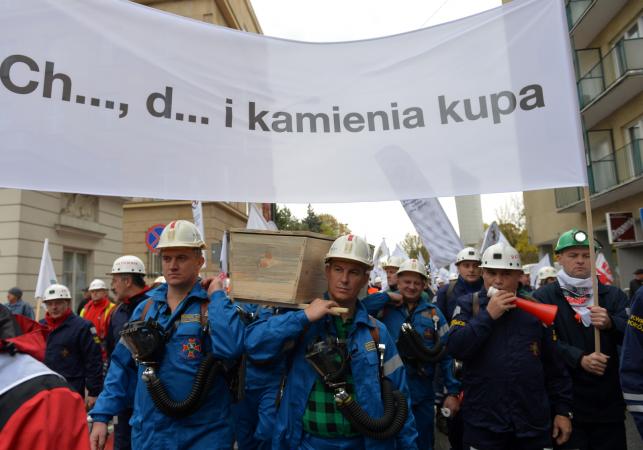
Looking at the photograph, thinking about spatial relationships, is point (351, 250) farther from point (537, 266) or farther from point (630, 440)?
point (537, 266)

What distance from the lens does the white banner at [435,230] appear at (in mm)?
6820

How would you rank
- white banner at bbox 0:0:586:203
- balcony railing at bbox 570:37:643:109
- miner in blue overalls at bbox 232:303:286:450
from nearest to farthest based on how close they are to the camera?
white banner at bbox 0:0:586:203 → miner in blue overalls at bbox 232:303:286:450 → balcony railing at bbox 570:37:643:109

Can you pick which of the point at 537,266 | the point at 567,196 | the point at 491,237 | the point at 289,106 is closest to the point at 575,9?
the point at 567,196

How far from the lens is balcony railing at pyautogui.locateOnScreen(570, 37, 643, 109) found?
18.9 metres

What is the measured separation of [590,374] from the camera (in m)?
4.10

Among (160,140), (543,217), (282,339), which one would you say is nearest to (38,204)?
(160,140)

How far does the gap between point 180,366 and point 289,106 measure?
198cm

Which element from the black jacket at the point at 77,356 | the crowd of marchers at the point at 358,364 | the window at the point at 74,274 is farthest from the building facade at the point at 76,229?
the crowd of marchers at the point at 358,364

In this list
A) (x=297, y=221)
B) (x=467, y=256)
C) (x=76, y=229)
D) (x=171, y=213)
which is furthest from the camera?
(x=297, y=221)

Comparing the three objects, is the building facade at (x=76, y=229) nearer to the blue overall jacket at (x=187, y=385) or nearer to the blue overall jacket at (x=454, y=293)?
the blue overall jacket at (x=454, y=293)

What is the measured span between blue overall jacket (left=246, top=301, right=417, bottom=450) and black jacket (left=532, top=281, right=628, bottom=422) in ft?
6.17

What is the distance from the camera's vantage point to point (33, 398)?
152 centimetres

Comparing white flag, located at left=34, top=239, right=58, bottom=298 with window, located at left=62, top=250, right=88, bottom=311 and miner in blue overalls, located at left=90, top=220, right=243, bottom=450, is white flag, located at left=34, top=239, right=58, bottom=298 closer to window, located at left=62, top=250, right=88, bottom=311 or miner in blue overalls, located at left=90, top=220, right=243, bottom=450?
miner in blue overalls, located at left=90, top=220, right=243, bottom=450

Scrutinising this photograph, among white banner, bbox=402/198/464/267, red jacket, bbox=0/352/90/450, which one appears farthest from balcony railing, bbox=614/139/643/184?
red jacket, bbox=0/352/90/450
